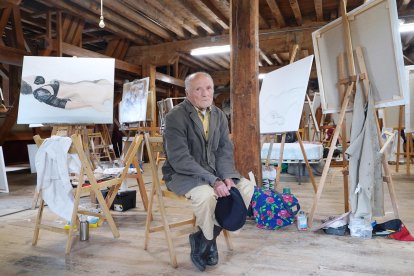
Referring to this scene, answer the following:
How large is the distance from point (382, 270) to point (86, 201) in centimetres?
291

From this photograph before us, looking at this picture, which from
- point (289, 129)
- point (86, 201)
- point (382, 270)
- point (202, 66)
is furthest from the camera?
point (202, 66)

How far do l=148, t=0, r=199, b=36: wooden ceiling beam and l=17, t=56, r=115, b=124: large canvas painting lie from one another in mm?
2252

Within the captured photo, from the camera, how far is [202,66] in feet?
33.0

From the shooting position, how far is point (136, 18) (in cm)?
562

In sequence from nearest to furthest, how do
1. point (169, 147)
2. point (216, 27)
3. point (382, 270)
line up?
1. point (382, 270)
2. point (169, 147)
3. point (216, 27)

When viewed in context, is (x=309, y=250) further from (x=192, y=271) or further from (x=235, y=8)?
(x=235, y=8)

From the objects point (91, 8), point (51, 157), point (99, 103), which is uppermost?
point (91, 8)

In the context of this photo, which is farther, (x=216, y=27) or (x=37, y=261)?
(x=216, y=27)

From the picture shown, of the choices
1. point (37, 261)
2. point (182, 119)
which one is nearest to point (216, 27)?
point (182, 119)

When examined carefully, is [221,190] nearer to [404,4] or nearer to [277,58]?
[404,4]

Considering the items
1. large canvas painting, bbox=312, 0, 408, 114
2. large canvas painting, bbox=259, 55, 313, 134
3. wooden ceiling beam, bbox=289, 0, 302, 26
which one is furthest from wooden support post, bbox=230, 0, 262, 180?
wooden ceiling beam, bbox=289, 0, 302, 26

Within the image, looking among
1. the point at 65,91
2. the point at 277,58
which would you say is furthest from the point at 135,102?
the point at 277,58

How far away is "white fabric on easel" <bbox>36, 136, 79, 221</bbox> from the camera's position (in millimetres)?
2064

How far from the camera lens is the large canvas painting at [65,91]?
316 cm
